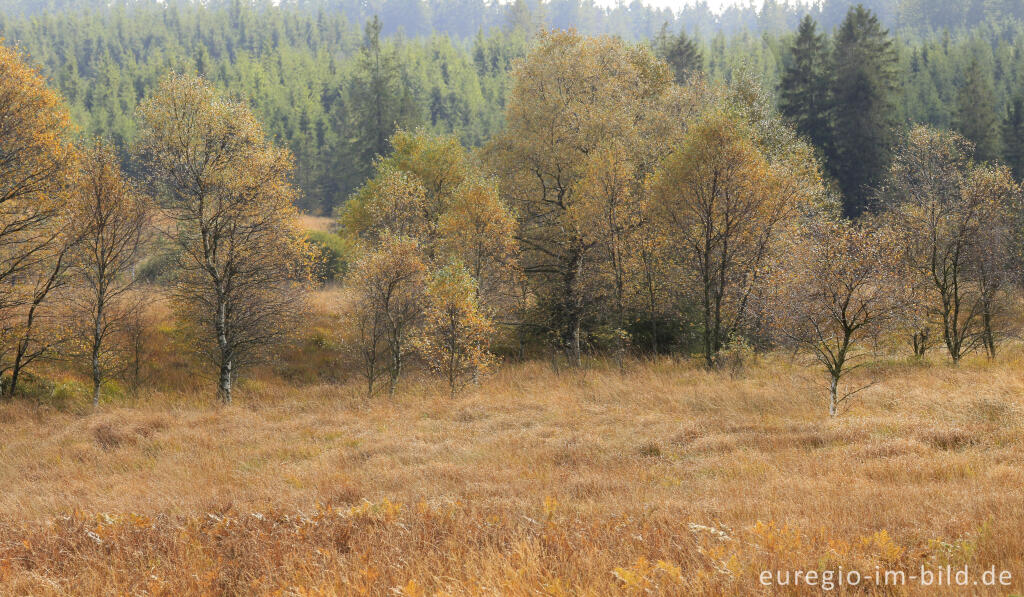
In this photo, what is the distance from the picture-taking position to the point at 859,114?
155ft

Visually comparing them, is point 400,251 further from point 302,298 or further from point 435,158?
point 435,158

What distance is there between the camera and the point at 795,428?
12.3 m

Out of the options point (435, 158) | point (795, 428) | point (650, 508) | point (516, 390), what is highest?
point (435, 158)

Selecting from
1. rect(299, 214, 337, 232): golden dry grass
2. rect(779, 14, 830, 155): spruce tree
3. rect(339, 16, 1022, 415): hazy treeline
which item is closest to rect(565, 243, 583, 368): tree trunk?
rect(339, 16, 1022, 415): hazy treeline

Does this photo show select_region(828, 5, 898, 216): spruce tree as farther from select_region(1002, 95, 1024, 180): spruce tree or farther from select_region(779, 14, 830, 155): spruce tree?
select_region(1002, 95, 1024, 180): spruce tree

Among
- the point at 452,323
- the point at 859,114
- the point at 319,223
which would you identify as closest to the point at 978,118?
the point at 859,114

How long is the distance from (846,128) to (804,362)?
115 ft

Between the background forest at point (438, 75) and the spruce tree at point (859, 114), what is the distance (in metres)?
0.15

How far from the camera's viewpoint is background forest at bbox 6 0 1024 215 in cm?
4969

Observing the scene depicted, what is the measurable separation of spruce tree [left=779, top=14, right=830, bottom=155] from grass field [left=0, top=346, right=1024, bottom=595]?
37.4 metres

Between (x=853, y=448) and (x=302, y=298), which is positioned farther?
(x=302, y=298)

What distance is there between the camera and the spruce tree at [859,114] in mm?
46000

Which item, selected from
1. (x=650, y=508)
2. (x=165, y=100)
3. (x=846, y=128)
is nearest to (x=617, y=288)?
(x=650, y=508)

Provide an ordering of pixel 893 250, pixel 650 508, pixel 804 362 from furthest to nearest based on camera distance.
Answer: pixel 804 362 → pixel 893 250 → pixel 650 508
